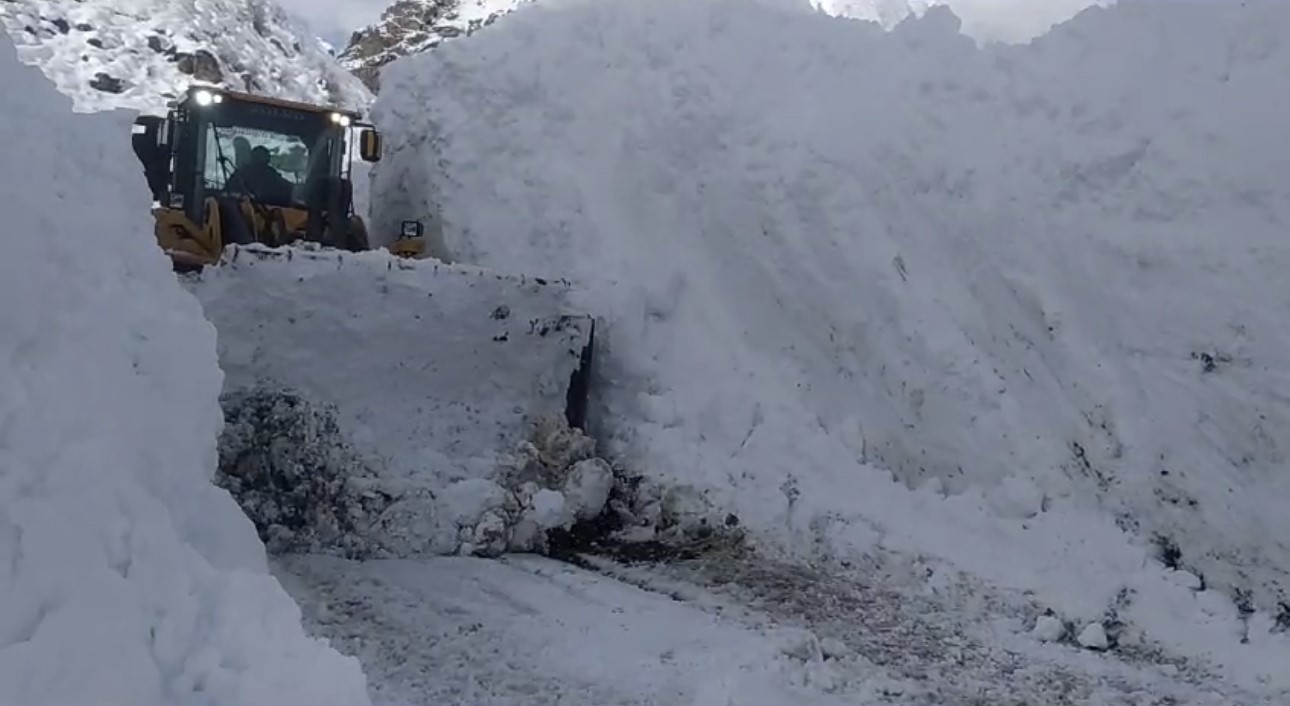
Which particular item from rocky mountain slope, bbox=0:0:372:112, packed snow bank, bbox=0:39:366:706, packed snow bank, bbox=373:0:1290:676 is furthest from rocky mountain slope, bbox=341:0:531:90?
packed snow bank, bbox=0:39:366:706

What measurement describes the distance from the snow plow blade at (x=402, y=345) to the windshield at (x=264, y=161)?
244 cm

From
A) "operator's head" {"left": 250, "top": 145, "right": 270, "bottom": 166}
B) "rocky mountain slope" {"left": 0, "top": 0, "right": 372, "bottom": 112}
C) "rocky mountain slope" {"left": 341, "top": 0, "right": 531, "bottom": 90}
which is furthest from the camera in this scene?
"rocky mountain slope" {"left": 341, "top": 0, "right": 531, "bottom": 90}

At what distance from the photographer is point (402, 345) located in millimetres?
7086

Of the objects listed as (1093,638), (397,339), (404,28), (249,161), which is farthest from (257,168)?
(404,28)

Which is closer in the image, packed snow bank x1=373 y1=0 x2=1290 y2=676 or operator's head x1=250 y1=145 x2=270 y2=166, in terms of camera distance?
packed snow bank x1=373 y1=0 x2=1290 y2=676

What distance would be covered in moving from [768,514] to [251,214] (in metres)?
4.42

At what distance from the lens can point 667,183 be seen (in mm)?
9258

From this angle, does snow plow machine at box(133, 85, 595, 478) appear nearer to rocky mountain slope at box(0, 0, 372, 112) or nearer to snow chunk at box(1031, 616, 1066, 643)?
snow chunk at box(1031, 616, 1066, 643)

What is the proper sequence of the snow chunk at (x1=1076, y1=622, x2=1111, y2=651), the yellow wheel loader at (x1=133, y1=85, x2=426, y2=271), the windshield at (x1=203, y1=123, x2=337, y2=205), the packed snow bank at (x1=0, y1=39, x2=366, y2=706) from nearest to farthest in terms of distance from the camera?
the packed snow bank at (x1=0, y1=39, x2=366, y2=706) < the snow chunk at (x1=1076, y1=622, x2=1111, y2=651) < the yellow wheel loader at (x1=133, y1=85, x2=426, y2=271) < the windshield at (x1=203, y1=123, x2=337, y2=205)

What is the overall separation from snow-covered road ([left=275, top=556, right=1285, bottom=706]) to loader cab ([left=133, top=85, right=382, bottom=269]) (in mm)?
3589

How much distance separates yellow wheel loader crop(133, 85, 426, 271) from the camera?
886cm

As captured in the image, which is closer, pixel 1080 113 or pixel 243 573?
pixel 243 573

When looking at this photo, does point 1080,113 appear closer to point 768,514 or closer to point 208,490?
point 768,514

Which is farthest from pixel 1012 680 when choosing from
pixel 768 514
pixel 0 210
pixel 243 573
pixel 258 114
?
pixel 258 114
